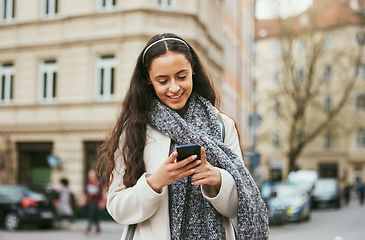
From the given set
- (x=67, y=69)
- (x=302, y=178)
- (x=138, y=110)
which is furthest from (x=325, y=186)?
(x=138, y=110)

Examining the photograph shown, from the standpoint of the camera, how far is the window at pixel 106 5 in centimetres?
2136

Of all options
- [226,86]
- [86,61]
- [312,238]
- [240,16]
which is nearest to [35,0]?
[86,61]

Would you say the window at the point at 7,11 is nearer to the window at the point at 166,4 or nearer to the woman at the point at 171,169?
the window at the point at 166,4

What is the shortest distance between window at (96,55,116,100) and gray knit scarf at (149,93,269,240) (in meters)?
19.1

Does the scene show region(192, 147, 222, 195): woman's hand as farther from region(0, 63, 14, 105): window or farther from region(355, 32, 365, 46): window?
region(355, 32, 365, 46): window

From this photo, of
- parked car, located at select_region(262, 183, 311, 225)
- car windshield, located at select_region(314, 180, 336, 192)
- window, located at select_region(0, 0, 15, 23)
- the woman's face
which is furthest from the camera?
car windshield, located at select_region(314, 180, 336, 192)

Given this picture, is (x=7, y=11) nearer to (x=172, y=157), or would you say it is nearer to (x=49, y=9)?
(x=49, y=9)

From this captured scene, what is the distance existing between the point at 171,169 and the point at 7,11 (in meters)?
23.5

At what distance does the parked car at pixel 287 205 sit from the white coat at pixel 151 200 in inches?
666

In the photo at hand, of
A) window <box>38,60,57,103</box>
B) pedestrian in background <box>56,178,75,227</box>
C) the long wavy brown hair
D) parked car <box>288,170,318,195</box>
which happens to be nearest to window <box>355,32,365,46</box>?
parked car <box>288,170,318,195</box>

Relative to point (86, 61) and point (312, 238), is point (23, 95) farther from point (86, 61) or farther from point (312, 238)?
point (312, 238)

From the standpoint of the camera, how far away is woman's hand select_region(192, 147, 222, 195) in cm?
198

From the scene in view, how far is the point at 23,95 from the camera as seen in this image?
74.8 feet

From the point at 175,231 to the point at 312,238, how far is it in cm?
1430
